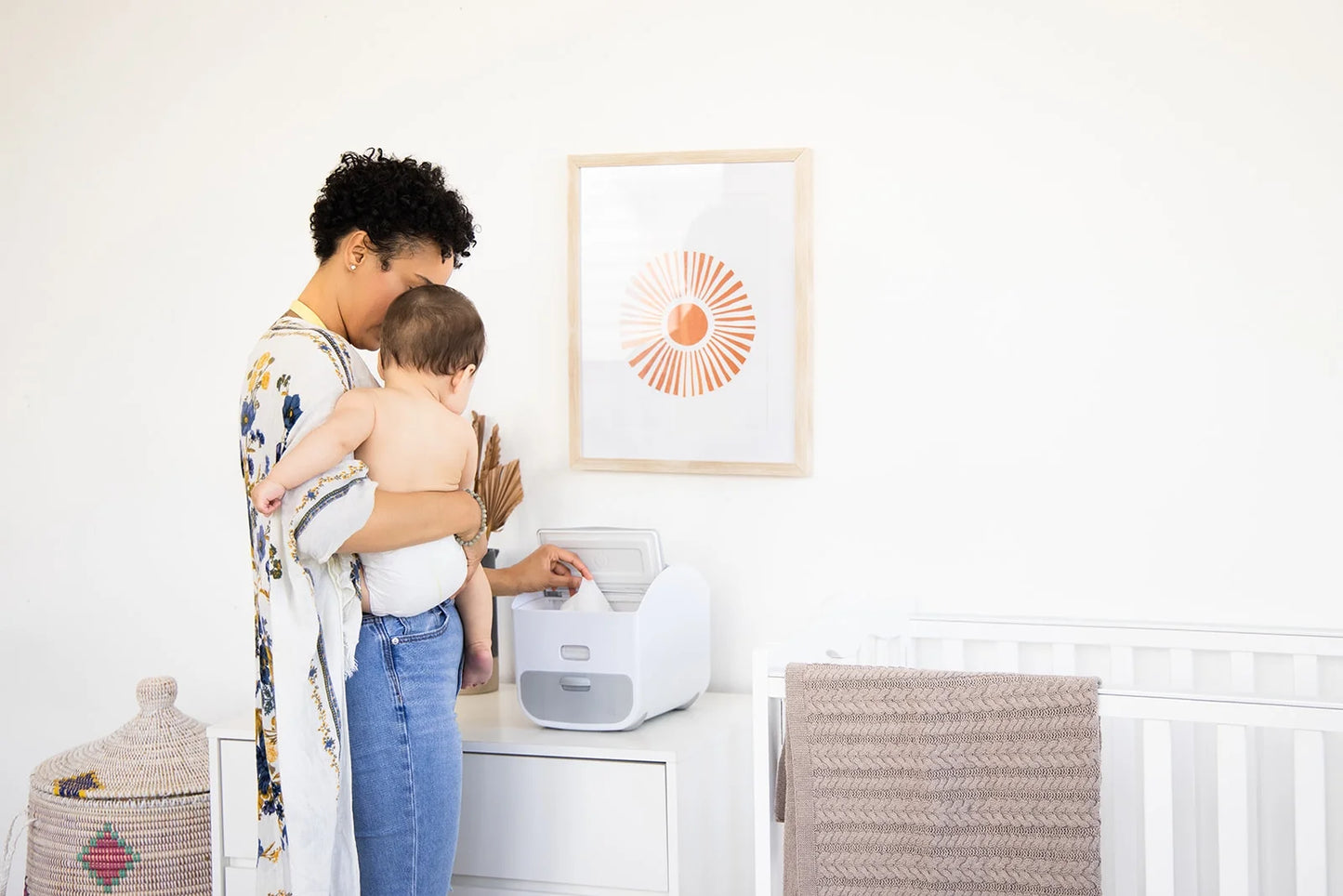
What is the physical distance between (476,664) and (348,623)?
0.92ft

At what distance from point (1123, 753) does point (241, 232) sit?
1.84 m

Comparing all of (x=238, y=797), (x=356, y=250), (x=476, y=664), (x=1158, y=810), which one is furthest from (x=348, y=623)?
(x=1158, y=810)

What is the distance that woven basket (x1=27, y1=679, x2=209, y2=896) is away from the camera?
199cm

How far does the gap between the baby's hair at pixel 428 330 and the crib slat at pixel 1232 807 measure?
99 centimetres

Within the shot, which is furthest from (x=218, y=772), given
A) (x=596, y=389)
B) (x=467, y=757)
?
(x=596, y=389)

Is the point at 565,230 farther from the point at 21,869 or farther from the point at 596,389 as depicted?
the point at 21,869

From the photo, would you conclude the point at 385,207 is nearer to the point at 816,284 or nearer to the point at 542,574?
the point at 542,574

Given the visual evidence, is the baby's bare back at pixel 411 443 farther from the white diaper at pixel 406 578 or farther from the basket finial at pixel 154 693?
the basket finial at pixel 154 693

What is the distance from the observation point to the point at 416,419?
1506mm

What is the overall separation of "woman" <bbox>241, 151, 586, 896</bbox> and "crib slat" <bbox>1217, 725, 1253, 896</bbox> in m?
0.90

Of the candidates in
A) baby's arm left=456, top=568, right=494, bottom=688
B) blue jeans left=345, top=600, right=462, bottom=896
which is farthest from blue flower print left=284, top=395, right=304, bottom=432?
baby's arm left=456, top=568, right=494, bottom=688

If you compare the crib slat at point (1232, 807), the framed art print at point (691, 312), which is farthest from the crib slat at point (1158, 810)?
the framed art print at point (691, 312)

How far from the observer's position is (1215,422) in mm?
1892

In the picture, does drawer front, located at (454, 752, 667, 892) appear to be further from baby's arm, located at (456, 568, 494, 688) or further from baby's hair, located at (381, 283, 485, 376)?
baby's hair, located at (381, 283, 485, 376)
